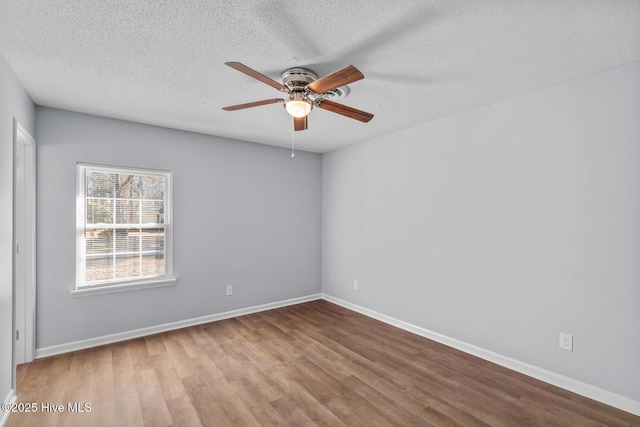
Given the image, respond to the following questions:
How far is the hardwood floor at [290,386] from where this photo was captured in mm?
2102

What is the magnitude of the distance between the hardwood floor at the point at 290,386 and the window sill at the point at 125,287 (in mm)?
590

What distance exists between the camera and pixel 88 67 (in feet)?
7.37

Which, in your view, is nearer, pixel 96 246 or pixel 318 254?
pixel 96 246

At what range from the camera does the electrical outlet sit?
243 cm

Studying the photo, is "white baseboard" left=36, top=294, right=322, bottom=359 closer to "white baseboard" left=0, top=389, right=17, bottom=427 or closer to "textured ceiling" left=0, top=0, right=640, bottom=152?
"white baseboard" left=0, top=389, right=17, bottom=427

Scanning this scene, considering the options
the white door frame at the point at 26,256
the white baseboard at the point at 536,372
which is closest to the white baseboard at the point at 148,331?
the white door frame at the point at 26,256

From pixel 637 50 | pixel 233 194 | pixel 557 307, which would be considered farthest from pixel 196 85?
pixel 557 307

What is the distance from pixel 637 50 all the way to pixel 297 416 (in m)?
3.42

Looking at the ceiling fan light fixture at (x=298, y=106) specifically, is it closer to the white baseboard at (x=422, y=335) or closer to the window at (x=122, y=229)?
the window at (x=122, y=229)

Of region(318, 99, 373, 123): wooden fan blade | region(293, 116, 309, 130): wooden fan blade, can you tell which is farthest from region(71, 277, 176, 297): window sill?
region(318, 99, 373, 123): wooden fan blade

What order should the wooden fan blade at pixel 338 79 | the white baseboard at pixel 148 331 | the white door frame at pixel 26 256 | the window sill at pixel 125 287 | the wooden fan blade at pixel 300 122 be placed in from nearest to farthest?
the wooden fan blade at pixel 338 79 < the wooden fan blade at pixel 300 122 < the white door frame at pixel 26 256 < the white baseboard at pixel 148 331 < the window sill at pixel 125 287

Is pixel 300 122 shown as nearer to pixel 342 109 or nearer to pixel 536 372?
pixel 342 109

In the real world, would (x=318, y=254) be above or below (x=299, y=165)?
below

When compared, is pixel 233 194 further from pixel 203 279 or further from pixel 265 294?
pixel 265 294
